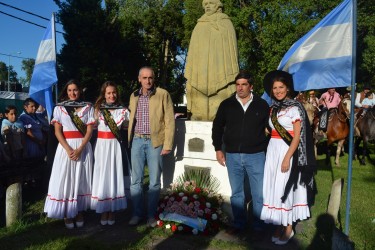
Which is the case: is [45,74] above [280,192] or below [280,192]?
above

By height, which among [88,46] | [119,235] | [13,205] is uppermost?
[88,46]

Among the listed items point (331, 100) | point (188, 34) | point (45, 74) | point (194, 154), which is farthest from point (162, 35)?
point (194, 154)

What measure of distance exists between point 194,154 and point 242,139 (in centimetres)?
115

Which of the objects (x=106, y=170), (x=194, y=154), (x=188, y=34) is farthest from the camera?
(x=188, y=34)

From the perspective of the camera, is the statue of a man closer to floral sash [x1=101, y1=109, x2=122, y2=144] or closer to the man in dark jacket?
the man in dark jacket

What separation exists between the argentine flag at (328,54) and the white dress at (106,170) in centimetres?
239

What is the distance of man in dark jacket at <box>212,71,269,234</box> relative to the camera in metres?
4.43

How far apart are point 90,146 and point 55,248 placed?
4.53 ft

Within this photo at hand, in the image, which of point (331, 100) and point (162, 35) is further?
point (162, 35)

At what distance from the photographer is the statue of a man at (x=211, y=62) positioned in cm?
571

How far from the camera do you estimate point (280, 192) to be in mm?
4258

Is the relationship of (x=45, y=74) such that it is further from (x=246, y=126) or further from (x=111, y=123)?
(x=246, y=126)

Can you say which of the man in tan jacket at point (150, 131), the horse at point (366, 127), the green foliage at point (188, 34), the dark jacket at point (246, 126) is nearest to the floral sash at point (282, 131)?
the dark jacket at point (246, 126)

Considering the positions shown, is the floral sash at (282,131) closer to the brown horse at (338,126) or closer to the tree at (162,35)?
the brown horse at (338,126)
